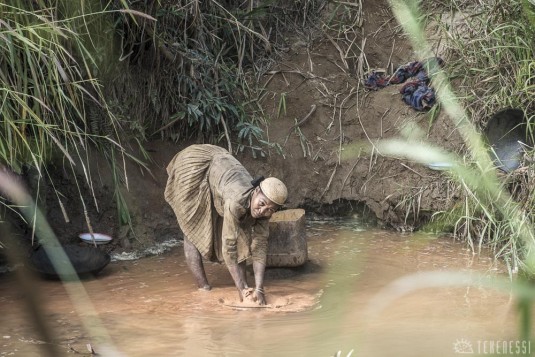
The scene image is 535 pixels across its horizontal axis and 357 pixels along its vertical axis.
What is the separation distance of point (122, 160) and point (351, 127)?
2.38m

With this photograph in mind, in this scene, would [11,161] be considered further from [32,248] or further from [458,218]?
[458,218]

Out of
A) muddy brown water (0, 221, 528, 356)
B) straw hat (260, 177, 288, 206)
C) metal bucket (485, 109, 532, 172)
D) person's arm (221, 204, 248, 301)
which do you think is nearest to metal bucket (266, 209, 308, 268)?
muddy brown water (0, 221, 528, 356)

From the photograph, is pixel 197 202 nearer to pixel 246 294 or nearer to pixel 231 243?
pixel 231 243

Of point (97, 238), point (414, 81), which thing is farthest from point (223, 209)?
point (414, 81)

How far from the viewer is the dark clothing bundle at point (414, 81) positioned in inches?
291

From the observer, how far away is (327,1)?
853cm

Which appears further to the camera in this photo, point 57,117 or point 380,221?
point 380,221

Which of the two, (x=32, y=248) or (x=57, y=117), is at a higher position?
(x=57, y=117)

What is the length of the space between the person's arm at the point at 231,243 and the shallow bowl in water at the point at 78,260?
119cm

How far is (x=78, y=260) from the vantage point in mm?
5758

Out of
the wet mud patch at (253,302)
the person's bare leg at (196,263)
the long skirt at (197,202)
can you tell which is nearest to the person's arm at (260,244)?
the wet mud patch at (253,302)

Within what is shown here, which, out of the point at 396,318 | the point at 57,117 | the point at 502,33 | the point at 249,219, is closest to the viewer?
the point at 396,318

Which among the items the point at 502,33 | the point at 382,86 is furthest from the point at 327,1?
the point at 502,33

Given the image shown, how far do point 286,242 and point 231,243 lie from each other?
81cm
